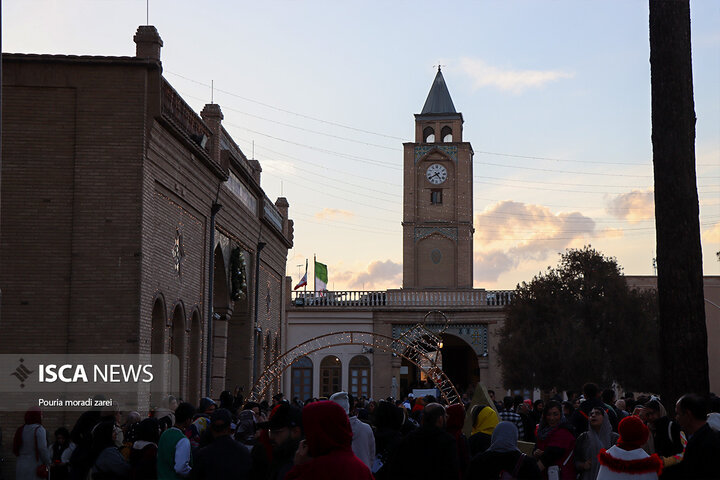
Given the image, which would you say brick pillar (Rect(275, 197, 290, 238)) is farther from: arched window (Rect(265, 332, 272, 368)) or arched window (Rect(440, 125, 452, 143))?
arched window (Rect(440, 125, 452, 143))

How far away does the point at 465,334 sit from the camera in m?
43.7

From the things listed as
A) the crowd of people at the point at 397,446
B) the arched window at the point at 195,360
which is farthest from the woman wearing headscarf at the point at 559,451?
the arched window at the point at 195,360

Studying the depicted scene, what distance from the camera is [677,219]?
896 cm

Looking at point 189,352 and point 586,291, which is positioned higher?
point 586,291

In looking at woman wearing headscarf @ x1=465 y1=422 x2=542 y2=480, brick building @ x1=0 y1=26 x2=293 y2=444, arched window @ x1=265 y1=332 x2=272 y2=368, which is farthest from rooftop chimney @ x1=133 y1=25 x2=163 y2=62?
arched window @ x1=265 y1=332 x2=272 y2=368

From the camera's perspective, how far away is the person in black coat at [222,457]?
25.1 ft

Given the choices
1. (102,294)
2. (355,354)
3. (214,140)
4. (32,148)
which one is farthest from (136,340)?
(355,354)

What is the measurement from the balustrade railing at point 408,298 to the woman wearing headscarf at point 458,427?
35.2m

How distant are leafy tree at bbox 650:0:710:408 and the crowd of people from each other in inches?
17.0

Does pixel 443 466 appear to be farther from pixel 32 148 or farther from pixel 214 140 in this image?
pixel 214 140

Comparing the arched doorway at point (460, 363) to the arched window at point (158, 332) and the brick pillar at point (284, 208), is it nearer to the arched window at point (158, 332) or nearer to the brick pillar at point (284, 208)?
the brick pillar at point (284, 208)

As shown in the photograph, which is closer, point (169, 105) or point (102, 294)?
point (102, 294)

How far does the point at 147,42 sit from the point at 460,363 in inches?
1421

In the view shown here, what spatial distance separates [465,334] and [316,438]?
39429mm
